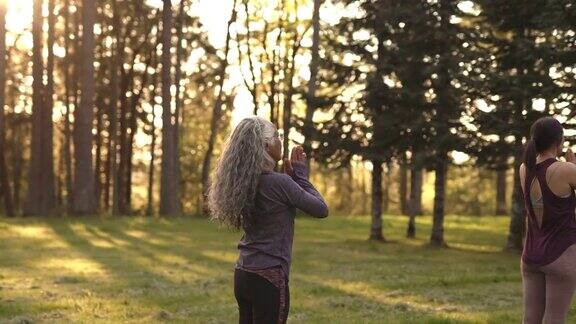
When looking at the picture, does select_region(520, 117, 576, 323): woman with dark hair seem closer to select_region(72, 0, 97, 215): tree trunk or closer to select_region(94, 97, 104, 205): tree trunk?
select_region(72, 0, 97, 215): tree trunk

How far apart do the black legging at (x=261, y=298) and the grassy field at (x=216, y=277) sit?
567cm

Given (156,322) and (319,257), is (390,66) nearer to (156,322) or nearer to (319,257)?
(319,257)

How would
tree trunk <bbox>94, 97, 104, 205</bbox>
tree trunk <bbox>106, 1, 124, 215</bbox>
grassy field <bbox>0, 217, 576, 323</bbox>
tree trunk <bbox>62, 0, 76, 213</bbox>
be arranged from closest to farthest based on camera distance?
grassy field <bbox>0, 217, 576, 323</bbox>, tree trunk <bbox>106, 1, 124, 215</bbox>, tree trunk <bbox>62, 0, 76, 213</bbox>, tree trunk <bbox>94, 97, 104, 205</bbox>

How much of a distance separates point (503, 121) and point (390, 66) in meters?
5.17

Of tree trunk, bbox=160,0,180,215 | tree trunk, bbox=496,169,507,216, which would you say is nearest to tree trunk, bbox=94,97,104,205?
tree trunk, bbox=160,0,180,215

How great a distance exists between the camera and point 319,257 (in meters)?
20.1

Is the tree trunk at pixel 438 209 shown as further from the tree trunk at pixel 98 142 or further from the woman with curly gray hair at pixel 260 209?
the tree trunk at pixel 98 142

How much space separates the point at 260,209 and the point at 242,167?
10.4 inches

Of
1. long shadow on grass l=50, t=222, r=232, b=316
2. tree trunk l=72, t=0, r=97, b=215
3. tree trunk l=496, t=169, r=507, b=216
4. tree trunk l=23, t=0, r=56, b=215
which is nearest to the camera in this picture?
long shadow on grass l=50, t=222, r=232, b=316

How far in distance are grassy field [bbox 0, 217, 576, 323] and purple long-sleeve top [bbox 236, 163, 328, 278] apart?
5684 millimetres

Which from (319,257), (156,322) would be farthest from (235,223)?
(319,257)

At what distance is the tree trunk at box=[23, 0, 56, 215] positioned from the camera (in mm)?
34844

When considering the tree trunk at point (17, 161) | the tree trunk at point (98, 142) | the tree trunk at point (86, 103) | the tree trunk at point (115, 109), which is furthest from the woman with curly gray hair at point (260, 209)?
the tree trunk at point (17, 161)

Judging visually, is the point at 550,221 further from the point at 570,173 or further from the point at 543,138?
the point at 543,138
